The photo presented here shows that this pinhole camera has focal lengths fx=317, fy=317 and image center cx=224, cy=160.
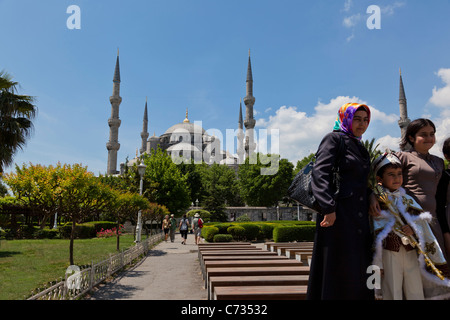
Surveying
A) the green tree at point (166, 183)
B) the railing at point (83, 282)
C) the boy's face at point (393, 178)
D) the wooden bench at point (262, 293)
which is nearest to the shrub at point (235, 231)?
the railing at point (83, 282)

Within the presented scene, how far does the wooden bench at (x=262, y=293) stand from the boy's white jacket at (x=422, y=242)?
4.08 ft

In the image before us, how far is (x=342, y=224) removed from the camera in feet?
7.81

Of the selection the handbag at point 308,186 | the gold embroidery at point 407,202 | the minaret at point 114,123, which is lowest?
the gold embroidery at point 407,202

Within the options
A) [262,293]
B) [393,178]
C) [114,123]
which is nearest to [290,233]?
[262,293]

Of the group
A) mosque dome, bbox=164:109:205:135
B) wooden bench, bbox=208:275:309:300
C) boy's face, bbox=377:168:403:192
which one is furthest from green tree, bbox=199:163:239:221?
boy's face, bbox=377:168:403:192

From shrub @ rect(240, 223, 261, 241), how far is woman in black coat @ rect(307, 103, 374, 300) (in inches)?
698

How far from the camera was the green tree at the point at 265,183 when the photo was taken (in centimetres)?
4409

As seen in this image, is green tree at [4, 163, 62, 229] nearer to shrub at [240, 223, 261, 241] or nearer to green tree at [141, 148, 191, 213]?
shrub at [240, 223, 261, 241]

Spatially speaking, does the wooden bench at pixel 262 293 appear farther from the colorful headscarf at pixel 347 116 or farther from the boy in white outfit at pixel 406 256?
the colorful headscarf at pixel 347 116

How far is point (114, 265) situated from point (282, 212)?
104 feet

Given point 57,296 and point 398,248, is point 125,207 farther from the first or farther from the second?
point 398,248

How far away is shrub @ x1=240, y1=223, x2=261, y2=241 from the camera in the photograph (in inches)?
783

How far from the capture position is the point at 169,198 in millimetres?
27969

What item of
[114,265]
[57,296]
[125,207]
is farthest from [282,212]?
[57,296]
